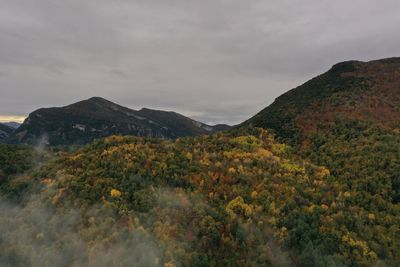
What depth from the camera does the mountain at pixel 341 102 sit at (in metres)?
54.5

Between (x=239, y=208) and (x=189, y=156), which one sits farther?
(x=189, y=156)

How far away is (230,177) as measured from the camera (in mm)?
36688

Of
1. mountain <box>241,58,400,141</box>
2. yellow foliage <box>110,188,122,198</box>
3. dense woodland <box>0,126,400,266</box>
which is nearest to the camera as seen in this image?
dense woodland <box>0,126,400,266</box>

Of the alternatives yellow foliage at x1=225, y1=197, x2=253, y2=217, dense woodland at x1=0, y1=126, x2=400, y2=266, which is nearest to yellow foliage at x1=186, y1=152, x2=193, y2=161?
dense woodland at x1=0, y1=126, x2=400, y2=266

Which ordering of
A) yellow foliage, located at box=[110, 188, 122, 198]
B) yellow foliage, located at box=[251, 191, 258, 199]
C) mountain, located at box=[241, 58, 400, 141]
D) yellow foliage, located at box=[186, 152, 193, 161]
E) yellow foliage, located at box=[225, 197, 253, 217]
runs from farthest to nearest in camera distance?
mountain, located at box=[241, 58, 400, 141], yellow foliage, located at box=[186, 152, 193, 161], yellow foliage, located at box=[251, 191, 258, 199], yellow foliage, located at box=[110, 188, 122, 198], yellow foliage, located at box=[225, 197, 253, 217]

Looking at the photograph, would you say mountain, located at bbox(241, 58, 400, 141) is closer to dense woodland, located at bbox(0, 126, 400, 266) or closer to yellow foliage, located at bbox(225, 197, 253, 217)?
dense woodland, located at bbox(0, 126, 400, 266)

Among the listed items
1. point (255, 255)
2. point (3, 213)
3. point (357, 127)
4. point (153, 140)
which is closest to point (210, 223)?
point (255, 255)

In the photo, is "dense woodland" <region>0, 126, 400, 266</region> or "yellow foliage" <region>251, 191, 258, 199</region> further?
"yellow foliage" <region>251, 191, 258, 199</region>

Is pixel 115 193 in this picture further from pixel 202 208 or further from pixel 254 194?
pixel 254 194

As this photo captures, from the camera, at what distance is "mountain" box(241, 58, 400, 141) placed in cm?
5453

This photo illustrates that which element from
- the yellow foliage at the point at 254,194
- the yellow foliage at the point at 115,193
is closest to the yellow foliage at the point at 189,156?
the yellow foliage at the point at 254,194

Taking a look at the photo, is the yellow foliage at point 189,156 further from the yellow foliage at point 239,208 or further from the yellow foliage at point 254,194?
the yellow foliage at point 239,208

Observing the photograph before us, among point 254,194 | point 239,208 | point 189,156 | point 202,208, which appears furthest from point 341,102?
point 202,208

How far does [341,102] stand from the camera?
6172 cm
